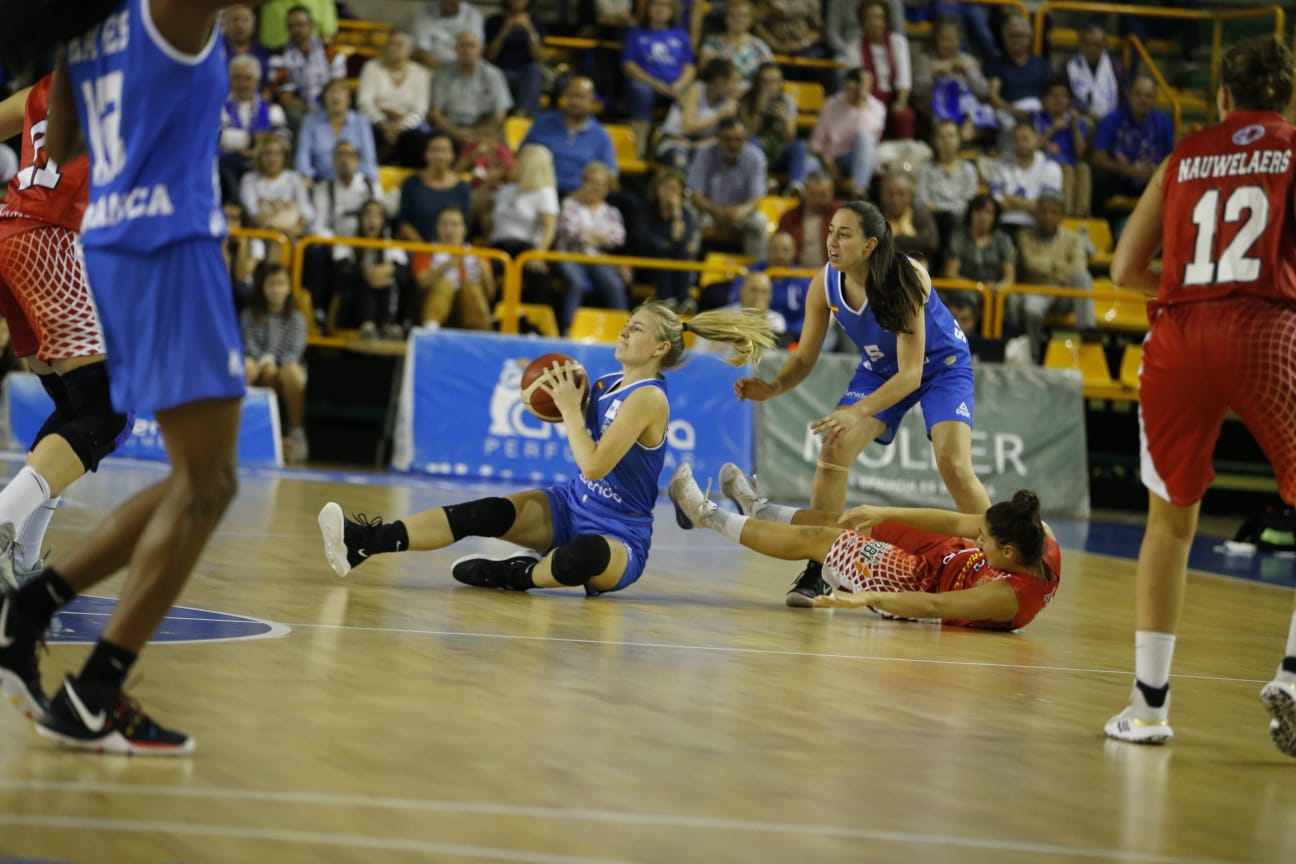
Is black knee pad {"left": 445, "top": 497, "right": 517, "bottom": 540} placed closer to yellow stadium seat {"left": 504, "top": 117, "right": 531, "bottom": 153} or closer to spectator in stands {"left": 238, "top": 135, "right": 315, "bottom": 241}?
spectator in stands {"left": 238, "top": 135, "right": 315, "bottom": 241}

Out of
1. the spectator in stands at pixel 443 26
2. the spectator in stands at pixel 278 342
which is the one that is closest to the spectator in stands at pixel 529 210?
the spectator in stands at pixel 278 342

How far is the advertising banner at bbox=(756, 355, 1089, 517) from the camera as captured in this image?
13.2 m

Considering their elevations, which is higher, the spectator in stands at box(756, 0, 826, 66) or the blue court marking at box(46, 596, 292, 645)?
the spectator in stands at box(756, 0, 826, 66)

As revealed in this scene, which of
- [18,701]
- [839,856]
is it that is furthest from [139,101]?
[839,856]

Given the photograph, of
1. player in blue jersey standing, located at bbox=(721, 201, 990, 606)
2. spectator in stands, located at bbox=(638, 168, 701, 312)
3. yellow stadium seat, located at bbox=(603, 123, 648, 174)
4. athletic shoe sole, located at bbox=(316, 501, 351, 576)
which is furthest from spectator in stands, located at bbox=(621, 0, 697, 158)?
athletic shoe sole, located at bbox=(316, 501, 351, 576)

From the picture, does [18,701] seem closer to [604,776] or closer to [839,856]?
[604,776]

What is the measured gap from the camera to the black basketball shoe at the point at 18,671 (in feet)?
12.1

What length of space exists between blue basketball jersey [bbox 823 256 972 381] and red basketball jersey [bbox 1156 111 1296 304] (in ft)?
9.64

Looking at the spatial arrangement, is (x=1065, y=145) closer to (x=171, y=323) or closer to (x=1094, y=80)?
(x=1094, y=80)

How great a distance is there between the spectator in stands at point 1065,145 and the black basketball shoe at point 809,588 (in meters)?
10.6

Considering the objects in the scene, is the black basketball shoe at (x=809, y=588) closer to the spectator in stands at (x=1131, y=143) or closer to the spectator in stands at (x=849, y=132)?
the spectator in stands at (x=849, y=132)

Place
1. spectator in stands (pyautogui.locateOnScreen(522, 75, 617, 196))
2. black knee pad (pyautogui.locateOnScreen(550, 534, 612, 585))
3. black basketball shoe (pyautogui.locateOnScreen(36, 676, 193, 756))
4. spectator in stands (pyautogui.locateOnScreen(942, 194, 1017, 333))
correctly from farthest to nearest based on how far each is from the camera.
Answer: spectator in stands (pyautogui.locateOnScreen(942, 194, 1017, 333)), spectator in stands (pyautogui.locateOnScreen(522, 75, 617, 196)), black knee pad (pyautogui.locateOnScreen(550, 534, 612, 585)), black basketball shoe (pyautogui.locateOnScreen(36, 676, 193, 756))

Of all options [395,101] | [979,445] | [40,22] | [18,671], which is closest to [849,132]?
[979,445]

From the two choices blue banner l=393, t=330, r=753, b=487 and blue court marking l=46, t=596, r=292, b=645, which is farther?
blue banner l=393, t=330, r=753, b=487
